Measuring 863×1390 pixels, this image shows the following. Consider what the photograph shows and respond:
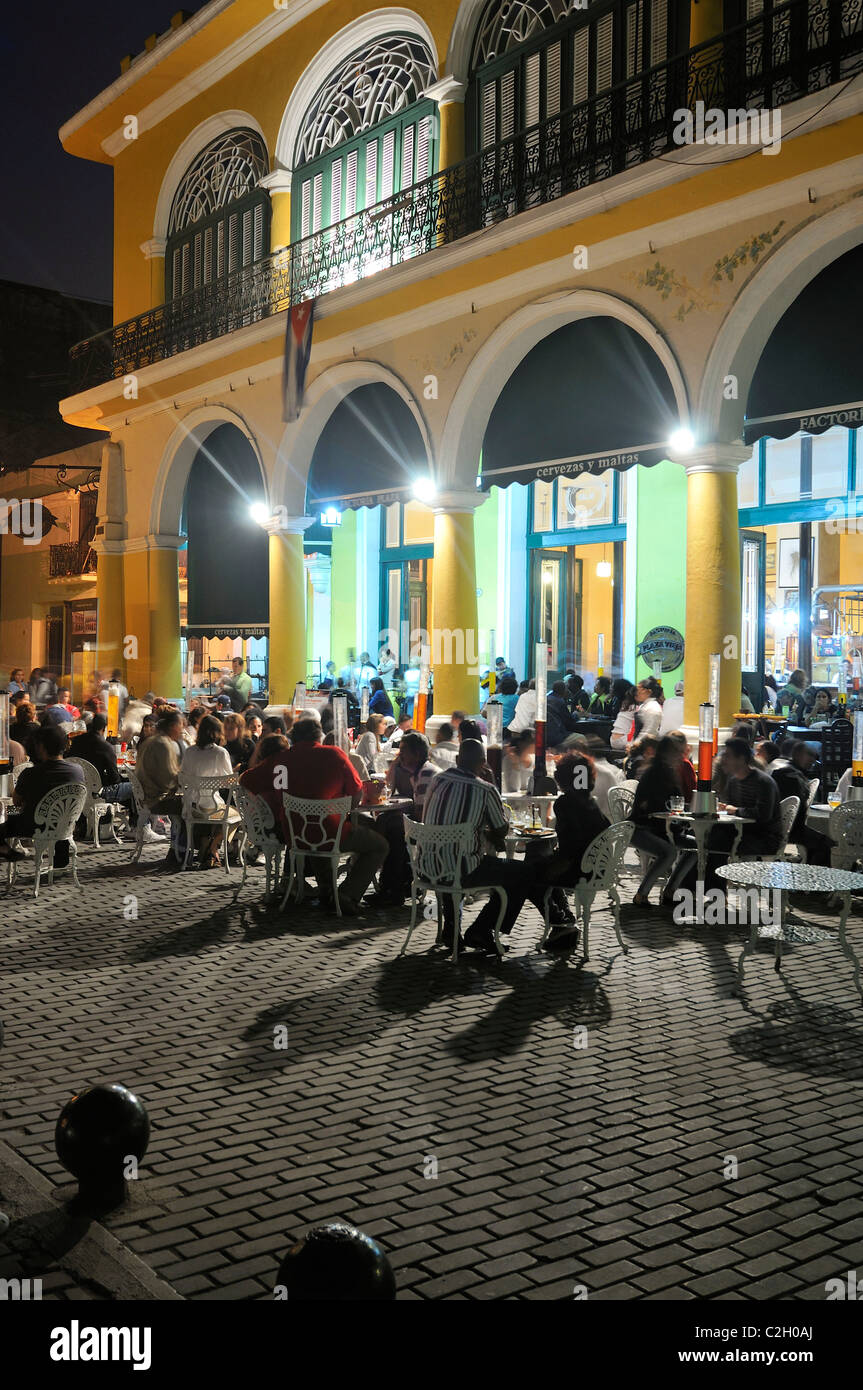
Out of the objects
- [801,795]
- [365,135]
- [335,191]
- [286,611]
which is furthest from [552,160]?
[801,795]

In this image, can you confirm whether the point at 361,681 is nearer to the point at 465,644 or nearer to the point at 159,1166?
the point at 465,644

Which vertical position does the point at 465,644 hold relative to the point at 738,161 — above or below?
below

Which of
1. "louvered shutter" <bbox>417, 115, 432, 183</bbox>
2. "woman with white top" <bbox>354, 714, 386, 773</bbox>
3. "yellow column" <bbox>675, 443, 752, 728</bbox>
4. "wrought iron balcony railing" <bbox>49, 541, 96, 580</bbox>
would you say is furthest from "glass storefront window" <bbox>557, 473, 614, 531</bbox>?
"wrought iron balcony railing" <bbox>49, 541, 96, 580</bbox>

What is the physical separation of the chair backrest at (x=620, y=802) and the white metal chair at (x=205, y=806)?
3192mm

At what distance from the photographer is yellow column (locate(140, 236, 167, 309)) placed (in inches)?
842

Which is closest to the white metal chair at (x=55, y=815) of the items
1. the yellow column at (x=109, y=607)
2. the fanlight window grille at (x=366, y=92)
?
the fanlight window grille at (x=366, y=92)

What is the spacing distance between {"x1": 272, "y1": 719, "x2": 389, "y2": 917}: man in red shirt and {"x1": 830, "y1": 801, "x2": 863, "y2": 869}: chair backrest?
329cm

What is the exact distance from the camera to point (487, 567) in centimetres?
2170

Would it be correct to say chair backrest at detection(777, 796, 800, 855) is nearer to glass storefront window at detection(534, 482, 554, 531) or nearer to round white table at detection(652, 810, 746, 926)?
round white table at detection(652, 810, 746, 926)

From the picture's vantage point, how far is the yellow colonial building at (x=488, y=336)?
11078 millimetres

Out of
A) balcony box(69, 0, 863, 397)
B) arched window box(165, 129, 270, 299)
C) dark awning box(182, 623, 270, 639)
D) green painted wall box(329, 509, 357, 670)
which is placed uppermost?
arched window box(165, 129, 270, 299)

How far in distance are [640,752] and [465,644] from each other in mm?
4487
